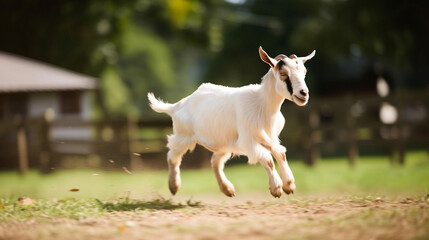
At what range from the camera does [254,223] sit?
19.3 feet

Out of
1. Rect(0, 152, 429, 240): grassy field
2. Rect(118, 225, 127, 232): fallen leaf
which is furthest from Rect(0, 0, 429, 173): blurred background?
Rect(118, 225, 127, 232): fallen leaf

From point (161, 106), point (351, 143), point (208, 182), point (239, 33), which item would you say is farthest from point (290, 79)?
point (239, 33)

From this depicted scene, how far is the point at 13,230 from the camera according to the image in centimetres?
614

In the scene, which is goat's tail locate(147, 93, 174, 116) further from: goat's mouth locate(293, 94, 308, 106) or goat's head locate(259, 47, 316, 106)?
goat's mouth locate(293, 94, 308, 106)

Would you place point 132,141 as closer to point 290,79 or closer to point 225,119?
point 225,119

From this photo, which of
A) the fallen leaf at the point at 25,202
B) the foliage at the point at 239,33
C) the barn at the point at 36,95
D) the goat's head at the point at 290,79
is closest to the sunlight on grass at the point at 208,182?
the fallen leaf at the point at 25,202

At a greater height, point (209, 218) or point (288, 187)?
point (288, 187)

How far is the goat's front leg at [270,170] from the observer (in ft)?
22.4

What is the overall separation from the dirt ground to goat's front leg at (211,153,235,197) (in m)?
0.60

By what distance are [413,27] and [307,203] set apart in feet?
57.2

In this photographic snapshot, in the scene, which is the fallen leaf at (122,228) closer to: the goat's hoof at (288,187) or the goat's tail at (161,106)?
the goat's hoof at (288,187)

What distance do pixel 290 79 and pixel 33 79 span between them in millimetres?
17772

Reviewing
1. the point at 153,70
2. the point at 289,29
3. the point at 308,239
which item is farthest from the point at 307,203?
the point at 153,70

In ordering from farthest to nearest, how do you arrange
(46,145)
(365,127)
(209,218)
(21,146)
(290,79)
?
(21,146)
(46,145)
(365,127)
(290,79)
(209,218)
